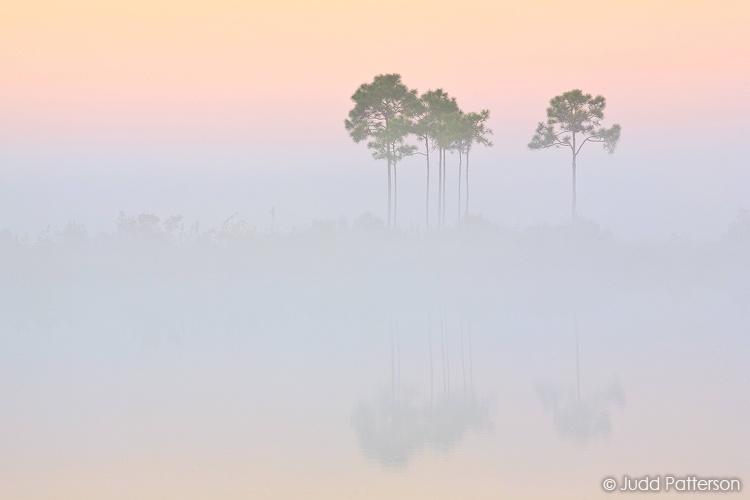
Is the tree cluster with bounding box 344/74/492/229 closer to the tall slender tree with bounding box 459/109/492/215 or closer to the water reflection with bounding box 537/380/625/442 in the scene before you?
the tall slender tree with bounding box 459/109/492/215

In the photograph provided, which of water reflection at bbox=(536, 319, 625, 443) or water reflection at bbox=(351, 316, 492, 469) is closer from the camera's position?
water reflection at bbox=(351, 316, 492, 469)

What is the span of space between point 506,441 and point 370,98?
2028 inches

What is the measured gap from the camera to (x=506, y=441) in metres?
15.6

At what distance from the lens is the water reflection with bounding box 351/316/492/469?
1516 centimetres

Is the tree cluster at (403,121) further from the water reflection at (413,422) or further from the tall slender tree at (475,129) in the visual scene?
the water reflection at (413,422)

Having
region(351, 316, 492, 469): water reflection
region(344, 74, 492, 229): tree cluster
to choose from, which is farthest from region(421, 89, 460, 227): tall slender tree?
region(351, 316, 492, 469): water reflection

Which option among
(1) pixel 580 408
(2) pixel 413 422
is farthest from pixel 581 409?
(2) pixel 413 422

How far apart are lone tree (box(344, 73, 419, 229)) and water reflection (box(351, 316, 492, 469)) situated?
148 ft

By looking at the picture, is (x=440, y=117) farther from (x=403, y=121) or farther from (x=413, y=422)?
(x=413, y=422)

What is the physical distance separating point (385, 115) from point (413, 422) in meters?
50.6

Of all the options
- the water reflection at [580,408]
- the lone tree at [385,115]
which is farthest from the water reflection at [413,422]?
the lone tree at [385,115]

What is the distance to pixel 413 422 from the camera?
17297mm

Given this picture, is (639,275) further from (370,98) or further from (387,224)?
(370,98)

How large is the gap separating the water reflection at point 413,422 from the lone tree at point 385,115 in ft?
148
